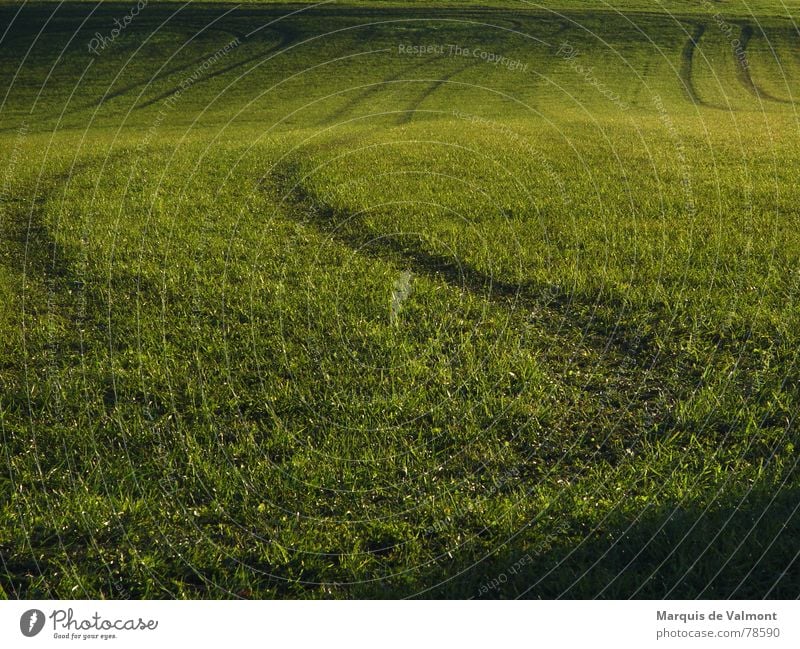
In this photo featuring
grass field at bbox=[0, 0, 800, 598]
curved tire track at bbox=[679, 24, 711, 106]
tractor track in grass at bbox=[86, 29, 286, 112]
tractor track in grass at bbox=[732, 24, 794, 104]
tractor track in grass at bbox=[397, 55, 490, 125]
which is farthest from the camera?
tractor track in grass at bbox=[86, 29, 286, 112]

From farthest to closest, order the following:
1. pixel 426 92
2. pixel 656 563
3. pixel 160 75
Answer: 1. pixel 160 75
2. pixel 426 92
3. pixel 656 563

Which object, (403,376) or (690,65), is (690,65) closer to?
(690,65)

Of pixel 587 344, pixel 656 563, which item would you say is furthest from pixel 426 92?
pixel 656 563

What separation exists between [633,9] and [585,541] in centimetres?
5571

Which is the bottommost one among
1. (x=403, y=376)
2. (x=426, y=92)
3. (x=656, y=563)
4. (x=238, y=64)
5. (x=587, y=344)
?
(x=656, y=563)

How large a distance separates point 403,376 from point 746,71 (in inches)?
1680

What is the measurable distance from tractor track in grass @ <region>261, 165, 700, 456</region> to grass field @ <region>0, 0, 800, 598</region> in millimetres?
33

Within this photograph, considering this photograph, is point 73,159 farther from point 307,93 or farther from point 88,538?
point 307,93

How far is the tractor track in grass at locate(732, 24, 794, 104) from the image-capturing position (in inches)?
1457

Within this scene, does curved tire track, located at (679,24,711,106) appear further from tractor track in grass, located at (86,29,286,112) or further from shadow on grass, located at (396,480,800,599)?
shadow on grass, located at (396,480,800,599)

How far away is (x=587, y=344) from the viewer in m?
7.45

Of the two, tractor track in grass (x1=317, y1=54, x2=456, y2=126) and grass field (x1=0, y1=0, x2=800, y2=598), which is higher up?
tractor track in grass (x1=317, y1=54, x2=456, y2=126)

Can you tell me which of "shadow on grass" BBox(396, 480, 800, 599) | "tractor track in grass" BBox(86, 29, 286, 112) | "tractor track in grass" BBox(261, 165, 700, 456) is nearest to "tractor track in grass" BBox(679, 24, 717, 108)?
"tractor track in grass" BBox(86, 29, 286, 112)
